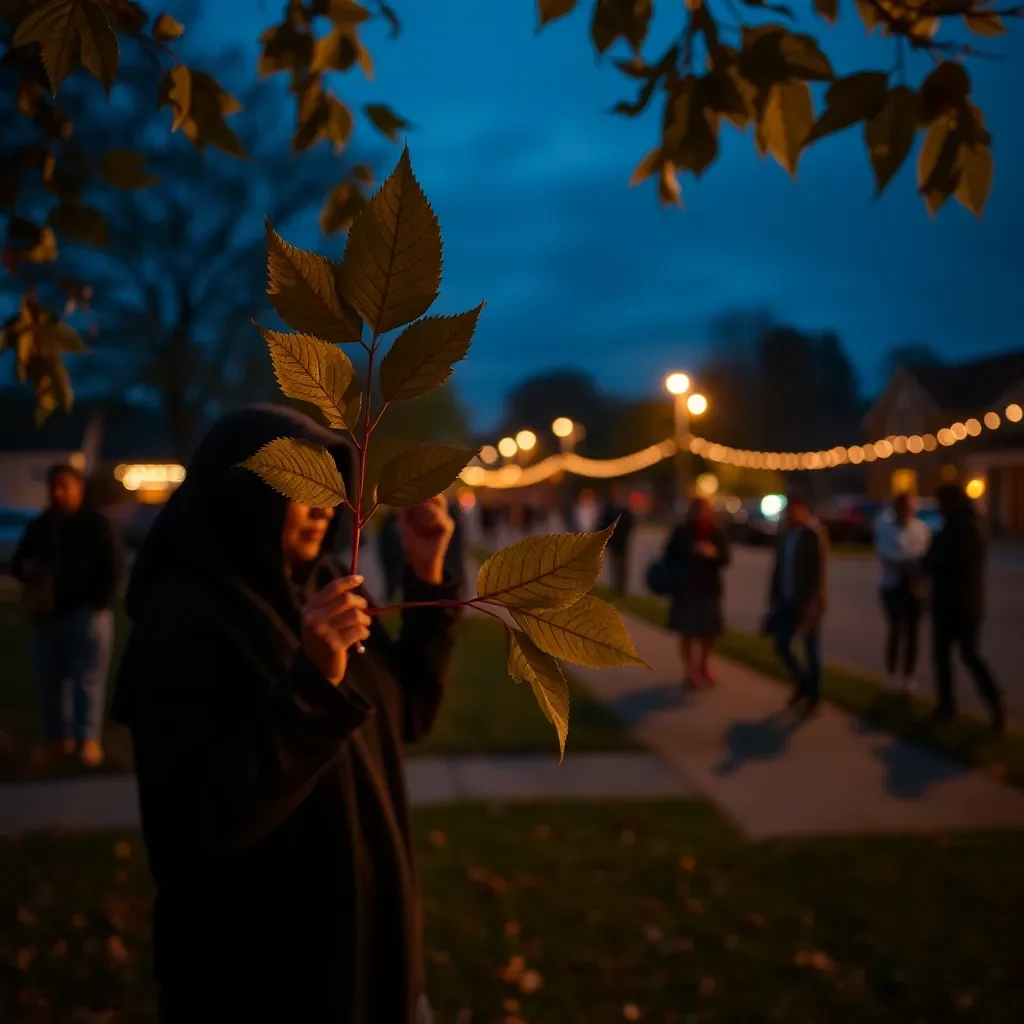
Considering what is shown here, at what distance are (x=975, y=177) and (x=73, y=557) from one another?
604 centimetres

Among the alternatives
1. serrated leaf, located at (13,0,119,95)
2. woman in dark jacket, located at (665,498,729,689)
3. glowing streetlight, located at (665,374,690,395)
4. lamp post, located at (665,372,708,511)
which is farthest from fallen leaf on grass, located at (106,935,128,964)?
glowing streetlight, located at (665,374,690,395)

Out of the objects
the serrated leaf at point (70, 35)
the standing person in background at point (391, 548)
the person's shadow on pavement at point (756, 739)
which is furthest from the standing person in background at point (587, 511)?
the serrated leaf at point (70, 35)

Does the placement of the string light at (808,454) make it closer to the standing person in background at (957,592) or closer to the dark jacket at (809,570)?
the dark jacket at (809,570)

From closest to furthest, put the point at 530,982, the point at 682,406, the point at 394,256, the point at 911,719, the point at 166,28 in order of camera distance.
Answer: the point at 394,256 < the point at 166,28 < the point at 530,982 < the point at 911,719 < the point at 682,406

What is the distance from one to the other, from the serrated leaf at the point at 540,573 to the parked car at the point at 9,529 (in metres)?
23.6

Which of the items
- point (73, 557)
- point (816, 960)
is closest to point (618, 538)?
point (73, 557)

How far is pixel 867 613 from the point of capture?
50.1 feet

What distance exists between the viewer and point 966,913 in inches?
169

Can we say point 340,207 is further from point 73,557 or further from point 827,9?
point 73,557

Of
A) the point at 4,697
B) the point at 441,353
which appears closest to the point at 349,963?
the point at 441,353

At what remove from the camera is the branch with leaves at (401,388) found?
2.95ft

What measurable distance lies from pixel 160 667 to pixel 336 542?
0.50 meters

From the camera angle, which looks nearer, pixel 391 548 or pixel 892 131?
pixel 892 131

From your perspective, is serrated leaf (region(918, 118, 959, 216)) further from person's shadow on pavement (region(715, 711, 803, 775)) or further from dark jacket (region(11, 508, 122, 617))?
dark jacket (region(11, 508, 122, 617))
